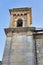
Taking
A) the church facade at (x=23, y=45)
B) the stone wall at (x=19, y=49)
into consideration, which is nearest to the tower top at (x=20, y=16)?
the church facade at (x=23, y=45)

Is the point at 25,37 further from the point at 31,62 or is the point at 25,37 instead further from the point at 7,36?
the point at 31,62

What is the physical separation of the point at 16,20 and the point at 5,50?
14.5ft

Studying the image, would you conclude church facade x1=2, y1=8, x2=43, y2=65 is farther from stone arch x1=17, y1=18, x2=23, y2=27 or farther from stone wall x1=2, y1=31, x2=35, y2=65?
stone arch x1=17, y1=18, x2=23, y2=27

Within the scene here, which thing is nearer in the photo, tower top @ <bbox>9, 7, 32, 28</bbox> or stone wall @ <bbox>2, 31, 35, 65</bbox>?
stone wall @ <bbox>2, 31, 35, 65</bbox>

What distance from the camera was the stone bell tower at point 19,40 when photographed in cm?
1503

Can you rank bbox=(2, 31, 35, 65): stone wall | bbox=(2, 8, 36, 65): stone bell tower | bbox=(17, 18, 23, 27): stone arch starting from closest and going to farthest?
bbox=(2, 31, 35, 65): stone wall
bbox=(2, 8, 36, 65): stone bell tower
bbox=(17, 18, 23, 27): stone arch

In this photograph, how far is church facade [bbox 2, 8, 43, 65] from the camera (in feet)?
49.1

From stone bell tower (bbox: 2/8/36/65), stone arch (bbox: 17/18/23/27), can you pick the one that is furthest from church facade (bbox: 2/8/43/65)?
stone arch (bbox: 17/18/23/27)

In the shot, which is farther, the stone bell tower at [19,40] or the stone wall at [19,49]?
the stone bell tower at [19,40]

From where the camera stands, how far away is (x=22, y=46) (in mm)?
15945

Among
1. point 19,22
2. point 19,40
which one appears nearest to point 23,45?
point 19,40

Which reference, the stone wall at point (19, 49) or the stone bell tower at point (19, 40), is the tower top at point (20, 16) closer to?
the stone bell tower at point (19, 40)

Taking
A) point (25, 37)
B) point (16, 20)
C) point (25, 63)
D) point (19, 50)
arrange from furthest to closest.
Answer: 1. point (16, 20)
2. point (25, 37)
3. point (19, 50)
4. point (25, 63)

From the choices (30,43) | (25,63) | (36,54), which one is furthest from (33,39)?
(25,63)
